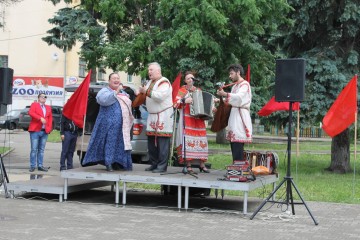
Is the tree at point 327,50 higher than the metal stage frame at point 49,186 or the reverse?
higher

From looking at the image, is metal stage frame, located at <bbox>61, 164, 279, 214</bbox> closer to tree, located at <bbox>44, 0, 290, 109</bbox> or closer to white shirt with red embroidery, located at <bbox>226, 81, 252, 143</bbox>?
white shirt with red embroidery, located at <bbox>226, 81, 252, 143</bbox>

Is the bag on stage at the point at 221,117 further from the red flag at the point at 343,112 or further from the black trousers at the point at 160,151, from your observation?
the red flag at the point at 343,112

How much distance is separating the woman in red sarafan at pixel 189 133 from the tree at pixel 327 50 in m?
7.45

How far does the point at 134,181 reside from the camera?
35.3 ft

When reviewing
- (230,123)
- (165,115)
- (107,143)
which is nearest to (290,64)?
(230,123)

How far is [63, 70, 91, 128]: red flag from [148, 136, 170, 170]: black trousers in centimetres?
202

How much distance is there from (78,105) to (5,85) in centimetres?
166

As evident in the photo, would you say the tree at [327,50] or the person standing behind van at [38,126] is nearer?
the person standing behind van at [38,126]

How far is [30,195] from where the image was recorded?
1234cm

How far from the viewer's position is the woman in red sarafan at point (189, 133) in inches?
441

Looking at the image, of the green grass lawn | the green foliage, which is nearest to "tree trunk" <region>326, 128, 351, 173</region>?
the green grass lawn

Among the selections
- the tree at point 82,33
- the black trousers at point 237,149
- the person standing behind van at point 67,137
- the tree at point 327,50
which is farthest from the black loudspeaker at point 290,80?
the tree at point 82,33

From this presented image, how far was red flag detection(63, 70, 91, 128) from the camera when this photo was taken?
510 inches

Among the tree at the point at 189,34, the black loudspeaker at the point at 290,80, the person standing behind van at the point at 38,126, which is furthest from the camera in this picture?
the tree at the point at 189,34
